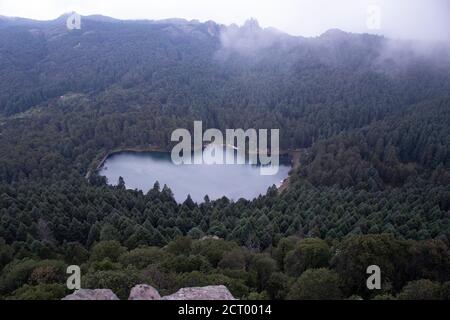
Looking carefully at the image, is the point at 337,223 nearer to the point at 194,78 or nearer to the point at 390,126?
the point at 390,126

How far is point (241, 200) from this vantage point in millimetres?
70625

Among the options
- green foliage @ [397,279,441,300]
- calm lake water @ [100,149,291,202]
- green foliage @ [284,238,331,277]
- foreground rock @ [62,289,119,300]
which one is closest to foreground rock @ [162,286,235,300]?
foreground rock @ [62,289,119,300]

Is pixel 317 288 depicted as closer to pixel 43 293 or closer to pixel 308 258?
pixel 308 258

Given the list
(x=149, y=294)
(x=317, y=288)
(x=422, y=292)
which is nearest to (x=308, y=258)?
(x=317, y=288)

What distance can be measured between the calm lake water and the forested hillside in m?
5.76

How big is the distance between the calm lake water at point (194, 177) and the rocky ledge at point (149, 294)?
59102 mm

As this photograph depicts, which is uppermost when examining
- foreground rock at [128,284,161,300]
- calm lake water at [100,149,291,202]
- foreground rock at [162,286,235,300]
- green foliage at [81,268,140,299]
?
foreground rock at [128,284,161,300]

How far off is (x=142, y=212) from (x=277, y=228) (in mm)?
20883

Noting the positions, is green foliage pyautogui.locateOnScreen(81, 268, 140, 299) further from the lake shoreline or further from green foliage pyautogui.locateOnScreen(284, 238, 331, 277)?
the lake shoreline

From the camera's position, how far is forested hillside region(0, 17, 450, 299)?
33.0 m
